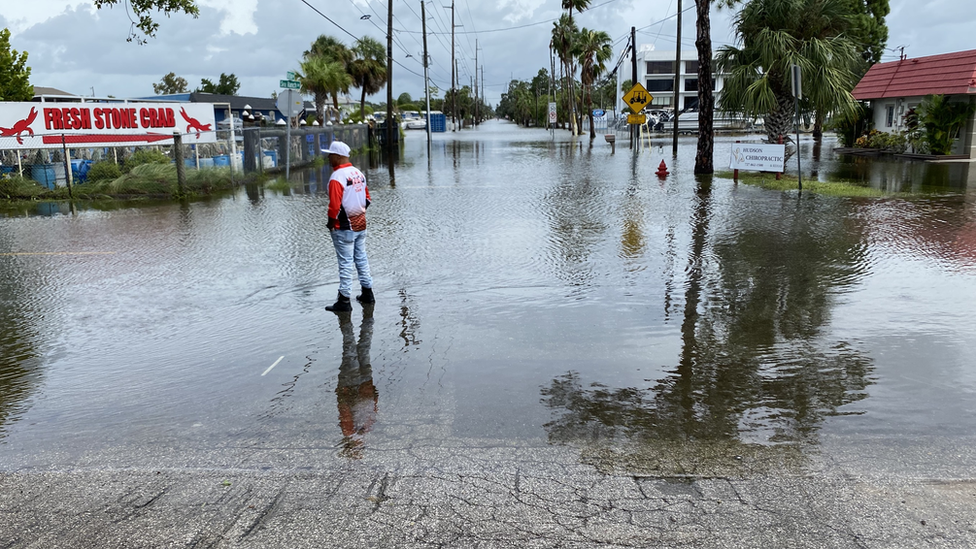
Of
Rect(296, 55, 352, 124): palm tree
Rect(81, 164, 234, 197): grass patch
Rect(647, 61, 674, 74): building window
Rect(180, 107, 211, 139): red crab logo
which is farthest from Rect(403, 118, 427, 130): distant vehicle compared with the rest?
Rect(81, 164, 234, 197): grass patch

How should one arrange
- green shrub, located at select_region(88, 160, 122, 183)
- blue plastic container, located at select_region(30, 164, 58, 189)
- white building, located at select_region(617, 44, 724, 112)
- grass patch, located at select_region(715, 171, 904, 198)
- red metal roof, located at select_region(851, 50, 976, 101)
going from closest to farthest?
grass patch, located at select_region(715, 171, 904, 198)
blue plastic container, located at select_region(30, 164, 58, 189)
green shrub, located at select_region(88, 160, 122, 183)
red metal roof, located at select_region(851, 50, 976, 101)
white building, located at select_region(617, 44, 724, 112)

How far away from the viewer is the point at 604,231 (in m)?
11.9

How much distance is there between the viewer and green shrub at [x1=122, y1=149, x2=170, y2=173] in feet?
63.7

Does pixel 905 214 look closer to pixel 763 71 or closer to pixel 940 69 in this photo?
pixel 763 71

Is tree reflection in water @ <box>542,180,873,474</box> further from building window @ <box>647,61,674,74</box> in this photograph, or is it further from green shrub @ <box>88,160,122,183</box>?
building window @ <box>647,61,674,74</box>

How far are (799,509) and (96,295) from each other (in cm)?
754

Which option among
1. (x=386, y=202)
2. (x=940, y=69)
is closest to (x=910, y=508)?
(x=386, y=202)

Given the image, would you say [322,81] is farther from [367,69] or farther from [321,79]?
[367,69]

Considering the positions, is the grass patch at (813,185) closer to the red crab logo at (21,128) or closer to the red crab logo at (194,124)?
the red crab logo at (194,124)

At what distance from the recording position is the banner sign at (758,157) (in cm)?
1875

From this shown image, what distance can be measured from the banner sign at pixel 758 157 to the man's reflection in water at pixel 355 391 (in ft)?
47.7

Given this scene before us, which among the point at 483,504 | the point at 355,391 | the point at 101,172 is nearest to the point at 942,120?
the point at 101,172

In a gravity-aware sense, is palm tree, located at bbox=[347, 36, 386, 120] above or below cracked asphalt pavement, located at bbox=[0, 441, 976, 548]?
above

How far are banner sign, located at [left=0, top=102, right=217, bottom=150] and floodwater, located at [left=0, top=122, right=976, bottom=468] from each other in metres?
7.75
